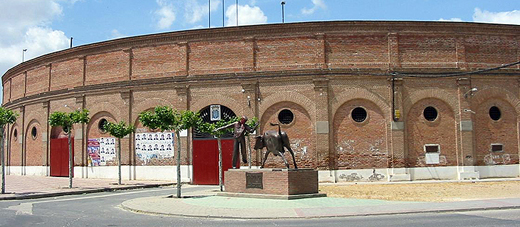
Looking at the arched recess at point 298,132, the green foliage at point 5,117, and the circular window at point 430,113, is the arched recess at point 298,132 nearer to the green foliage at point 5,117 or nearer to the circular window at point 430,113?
the circular window at point 430,113

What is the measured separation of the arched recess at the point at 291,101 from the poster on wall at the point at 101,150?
33.1ft

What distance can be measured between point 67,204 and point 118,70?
15162 millimetres

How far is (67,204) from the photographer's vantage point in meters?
17.7

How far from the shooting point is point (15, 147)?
39.5 m

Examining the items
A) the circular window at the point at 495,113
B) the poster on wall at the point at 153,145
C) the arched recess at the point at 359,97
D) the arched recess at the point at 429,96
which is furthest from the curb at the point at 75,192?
the circular window at the point at 495,113

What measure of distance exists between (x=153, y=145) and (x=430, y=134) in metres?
15.7

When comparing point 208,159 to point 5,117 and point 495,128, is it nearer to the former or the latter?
point 5,117

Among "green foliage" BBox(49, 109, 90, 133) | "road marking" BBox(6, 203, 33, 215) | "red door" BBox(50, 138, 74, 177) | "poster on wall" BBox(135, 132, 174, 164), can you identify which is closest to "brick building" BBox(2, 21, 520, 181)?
"poster on wall" BBox(135, 132, 174, 164)

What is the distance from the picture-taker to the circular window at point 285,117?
28.3m

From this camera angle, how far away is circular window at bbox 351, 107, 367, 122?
28062mm

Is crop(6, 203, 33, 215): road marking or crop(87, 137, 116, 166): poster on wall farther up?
crop(87, 137, 116, 166): poster on wall

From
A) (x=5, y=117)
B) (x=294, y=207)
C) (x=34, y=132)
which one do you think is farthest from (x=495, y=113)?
(x=34, y=132)

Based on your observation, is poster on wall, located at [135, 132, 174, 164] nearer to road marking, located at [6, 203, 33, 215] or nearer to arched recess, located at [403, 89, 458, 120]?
road marking, located at [6, 203, 33, 215]

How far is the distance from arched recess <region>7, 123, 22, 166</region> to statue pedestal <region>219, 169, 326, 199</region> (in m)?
25.2
